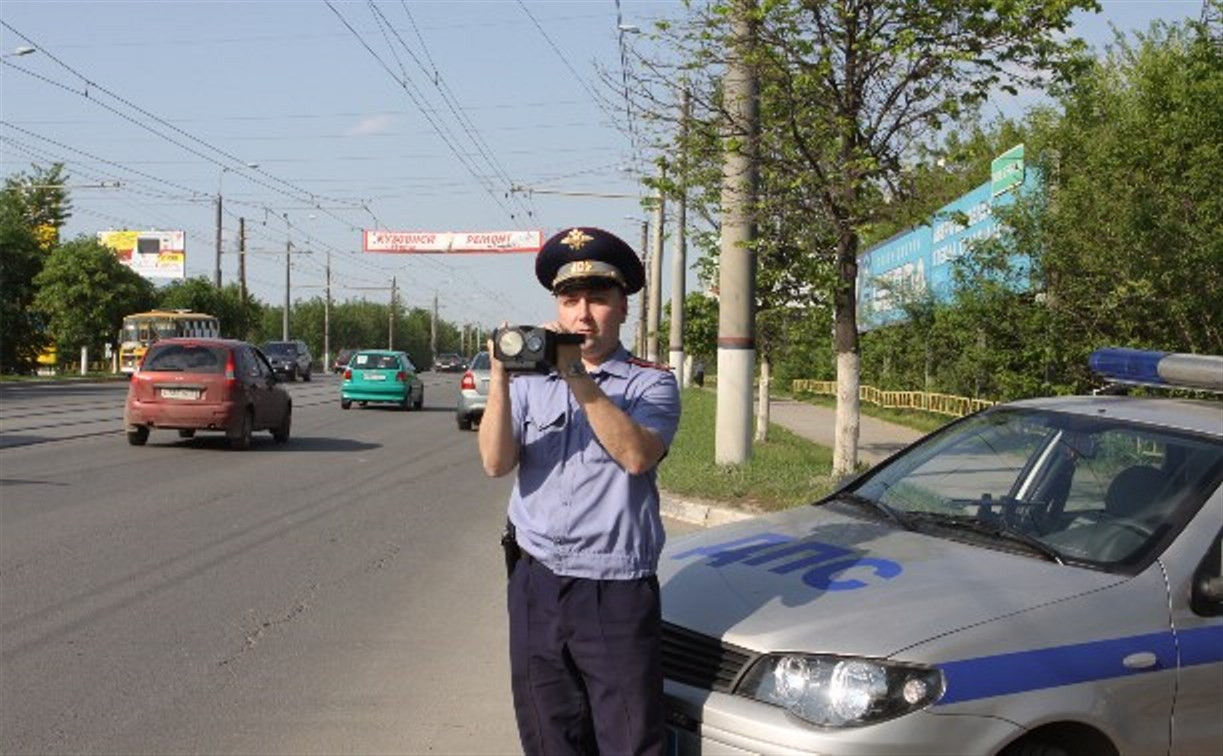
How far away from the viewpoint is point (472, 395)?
23.7m

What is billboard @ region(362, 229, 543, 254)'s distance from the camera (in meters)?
62.5

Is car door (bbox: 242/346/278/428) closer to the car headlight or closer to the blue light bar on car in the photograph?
the blue light bar on car

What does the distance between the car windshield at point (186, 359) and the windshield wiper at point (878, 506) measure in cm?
1399

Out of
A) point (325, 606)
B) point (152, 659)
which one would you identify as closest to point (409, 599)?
point (325, 606)

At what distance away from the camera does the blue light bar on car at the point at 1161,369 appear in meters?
4.67

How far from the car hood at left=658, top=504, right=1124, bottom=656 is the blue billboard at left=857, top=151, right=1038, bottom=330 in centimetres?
1721

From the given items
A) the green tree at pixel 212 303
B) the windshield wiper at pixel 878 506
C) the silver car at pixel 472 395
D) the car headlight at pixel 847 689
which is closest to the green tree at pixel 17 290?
the green tree at pixel 212 303

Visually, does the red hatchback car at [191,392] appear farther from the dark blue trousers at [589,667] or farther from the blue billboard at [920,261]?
the dark blue trousers at [589,667]

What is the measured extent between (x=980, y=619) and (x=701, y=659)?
2.56 ft

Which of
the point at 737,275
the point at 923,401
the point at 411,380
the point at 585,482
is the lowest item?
the point at 923,401

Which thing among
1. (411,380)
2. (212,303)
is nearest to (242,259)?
(212,303)

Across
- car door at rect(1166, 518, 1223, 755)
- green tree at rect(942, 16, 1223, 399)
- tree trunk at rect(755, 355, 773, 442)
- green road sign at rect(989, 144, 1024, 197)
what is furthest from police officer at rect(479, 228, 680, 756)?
green road sign at rect(989, 144, 1024, 197)

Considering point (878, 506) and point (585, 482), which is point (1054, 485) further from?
point (585, 482)

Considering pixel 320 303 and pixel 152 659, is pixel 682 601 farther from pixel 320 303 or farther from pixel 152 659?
pixel 320 303
